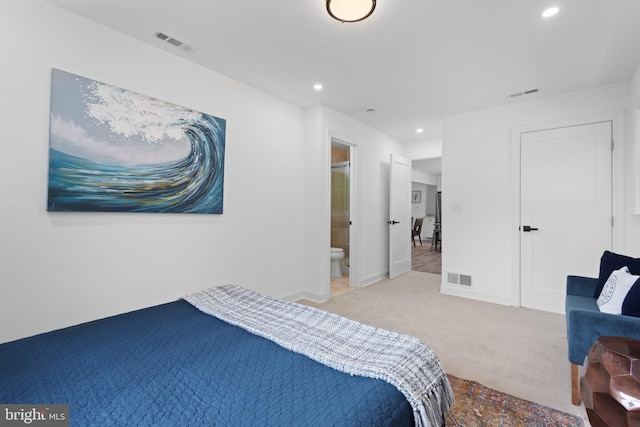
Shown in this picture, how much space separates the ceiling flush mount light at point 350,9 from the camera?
179 centimetres

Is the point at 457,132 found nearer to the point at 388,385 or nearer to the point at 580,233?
the point at 580,233

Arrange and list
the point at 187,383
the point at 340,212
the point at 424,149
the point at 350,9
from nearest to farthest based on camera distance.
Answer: the point at 187,383 < the point at 350,9 < the point at 340,212 < the point at 424,149

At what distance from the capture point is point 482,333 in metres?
2.79

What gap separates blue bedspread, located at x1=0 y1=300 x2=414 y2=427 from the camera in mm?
870

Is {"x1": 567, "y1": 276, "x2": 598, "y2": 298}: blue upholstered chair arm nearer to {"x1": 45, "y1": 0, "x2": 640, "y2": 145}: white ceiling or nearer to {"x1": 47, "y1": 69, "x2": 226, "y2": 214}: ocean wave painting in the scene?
{"x1": 45, "y1": 0, "x2": 640, "y2": 145}: white ceiling

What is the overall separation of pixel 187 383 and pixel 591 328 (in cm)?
204

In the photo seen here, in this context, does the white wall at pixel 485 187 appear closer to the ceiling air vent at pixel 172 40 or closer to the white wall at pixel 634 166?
the white wall at pixel 634 166

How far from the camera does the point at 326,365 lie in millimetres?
1132

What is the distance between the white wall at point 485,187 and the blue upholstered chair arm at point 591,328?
6.83 ft

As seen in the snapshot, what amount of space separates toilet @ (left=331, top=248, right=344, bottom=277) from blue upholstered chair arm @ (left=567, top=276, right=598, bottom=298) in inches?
113

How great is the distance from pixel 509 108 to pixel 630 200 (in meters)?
1.53

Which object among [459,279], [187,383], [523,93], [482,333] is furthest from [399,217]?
[187,383]

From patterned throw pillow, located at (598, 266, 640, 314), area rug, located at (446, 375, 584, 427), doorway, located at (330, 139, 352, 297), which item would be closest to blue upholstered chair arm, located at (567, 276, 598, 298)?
patterned throw pillow, located at (598, 266, 640, 314)

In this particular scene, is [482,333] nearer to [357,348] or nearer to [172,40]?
[357,348]
